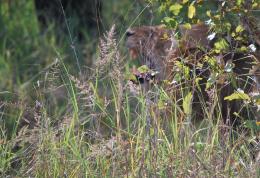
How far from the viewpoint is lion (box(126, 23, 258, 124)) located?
14.0 ft

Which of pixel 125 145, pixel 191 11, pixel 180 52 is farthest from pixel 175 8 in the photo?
pixel 125 145

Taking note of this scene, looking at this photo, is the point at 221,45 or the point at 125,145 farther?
the point at 221,45

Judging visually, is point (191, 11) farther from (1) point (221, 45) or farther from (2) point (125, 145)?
(2) point (125, 145)

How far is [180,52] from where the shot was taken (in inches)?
170

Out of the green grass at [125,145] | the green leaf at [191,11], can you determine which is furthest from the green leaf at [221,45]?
the green grass at [125,145]

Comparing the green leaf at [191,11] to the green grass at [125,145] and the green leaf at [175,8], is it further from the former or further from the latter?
the green grass at [125,145]

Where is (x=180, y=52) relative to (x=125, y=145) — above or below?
above

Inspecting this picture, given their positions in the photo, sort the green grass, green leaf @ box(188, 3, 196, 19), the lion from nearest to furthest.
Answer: the green grass < green leaf @ box(188, 3, 196, 19) < the lion

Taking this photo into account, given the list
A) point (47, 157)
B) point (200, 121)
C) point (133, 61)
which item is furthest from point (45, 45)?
point (47, 157)

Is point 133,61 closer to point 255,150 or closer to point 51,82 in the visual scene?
point 51,82

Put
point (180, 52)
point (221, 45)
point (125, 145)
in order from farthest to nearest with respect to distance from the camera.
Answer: point (180, 52) < point (221, 45) < point (125, 145)

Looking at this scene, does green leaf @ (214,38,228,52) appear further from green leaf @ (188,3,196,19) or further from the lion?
green leaf @ (188,3,196,19)

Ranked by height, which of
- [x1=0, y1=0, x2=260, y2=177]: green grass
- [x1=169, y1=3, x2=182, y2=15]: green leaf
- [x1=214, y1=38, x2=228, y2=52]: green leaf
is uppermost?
[x1=169, y1=3, x2=182, y2=15]: green leaf

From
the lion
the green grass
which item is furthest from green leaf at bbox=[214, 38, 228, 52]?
the green grass
